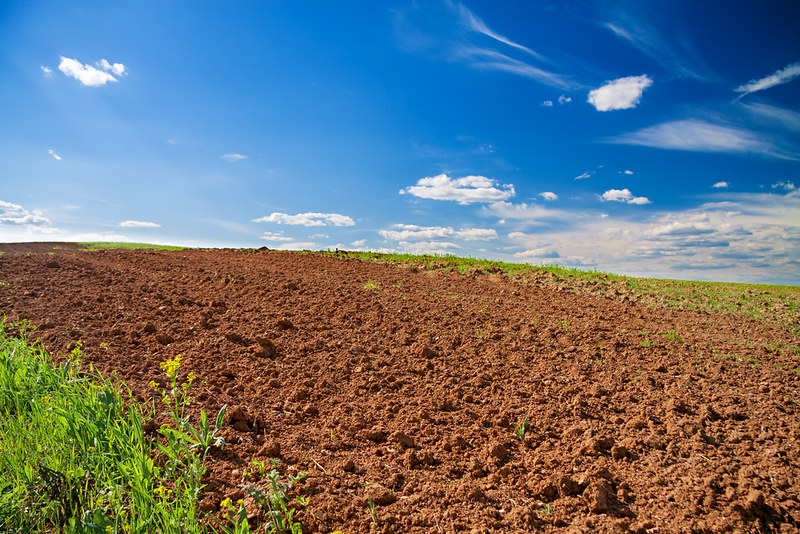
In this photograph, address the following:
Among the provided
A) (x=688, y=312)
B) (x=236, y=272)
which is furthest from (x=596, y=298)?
(x=236, y=272)

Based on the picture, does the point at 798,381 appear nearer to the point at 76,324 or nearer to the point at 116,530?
the point at 116,530

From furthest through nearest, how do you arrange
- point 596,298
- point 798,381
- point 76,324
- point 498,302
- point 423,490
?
1. point 596,298
2. point 498,302
3. point 76,324
4. point 798,381
5. point 423,490

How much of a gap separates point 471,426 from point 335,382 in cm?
131

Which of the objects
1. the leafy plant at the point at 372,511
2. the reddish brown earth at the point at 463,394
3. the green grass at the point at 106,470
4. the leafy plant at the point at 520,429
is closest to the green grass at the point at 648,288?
the reddish brown earth at the point at 463,394

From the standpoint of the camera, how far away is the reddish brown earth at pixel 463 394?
8.57 ft

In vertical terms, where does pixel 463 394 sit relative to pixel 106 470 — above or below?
above

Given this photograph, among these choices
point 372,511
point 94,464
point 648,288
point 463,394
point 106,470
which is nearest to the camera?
point 372,511

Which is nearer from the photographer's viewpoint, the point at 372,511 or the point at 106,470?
the point at 372,511

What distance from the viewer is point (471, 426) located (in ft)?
11.2

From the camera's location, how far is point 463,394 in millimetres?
3893

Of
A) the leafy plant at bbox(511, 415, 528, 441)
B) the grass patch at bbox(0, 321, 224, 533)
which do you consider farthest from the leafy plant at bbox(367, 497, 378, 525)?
the leafy plant at bbox(511, 415, 528, 441)

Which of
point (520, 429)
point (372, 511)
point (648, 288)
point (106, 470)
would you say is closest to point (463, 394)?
point (520, 429)

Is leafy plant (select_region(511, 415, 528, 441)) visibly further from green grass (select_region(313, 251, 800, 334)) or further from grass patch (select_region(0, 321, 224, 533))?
green grass (select_region(313, 251, 800, 334))

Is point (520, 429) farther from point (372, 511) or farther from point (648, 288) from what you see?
point (648, 288)
